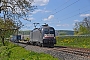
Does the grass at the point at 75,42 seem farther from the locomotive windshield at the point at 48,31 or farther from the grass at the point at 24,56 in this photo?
the grass at the point at 24,56

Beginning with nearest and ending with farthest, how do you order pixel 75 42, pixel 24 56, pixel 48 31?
pixel 24 56 < pixel 48 31 < pixel 75 42

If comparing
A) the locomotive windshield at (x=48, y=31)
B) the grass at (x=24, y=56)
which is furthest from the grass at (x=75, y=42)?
the grass at (x=24, y=56)

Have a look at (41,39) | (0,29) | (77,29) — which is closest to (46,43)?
(41,39)

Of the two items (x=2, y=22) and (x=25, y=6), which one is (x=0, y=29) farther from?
(x=25, y=6)

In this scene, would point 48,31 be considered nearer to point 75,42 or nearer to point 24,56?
point 24,56

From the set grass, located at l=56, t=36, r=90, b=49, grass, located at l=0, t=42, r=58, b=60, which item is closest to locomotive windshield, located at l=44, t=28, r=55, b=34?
grass, located at l=56, t=36, r=90, b=49

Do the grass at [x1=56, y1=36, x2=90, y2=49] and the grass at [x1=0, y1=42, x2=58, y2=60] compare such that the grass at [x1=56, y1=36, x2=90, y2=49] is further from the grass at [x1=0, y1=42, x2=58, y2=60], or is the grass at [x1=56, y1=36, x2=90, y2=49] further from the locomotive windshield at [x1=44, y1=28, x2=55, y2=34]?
the grass at [x1=0, y1=42, x2=58, y2=60]

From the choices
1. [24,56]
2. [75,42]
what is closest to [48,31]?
[24,56]

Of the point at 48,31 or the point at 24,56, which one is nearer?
the point at 24,56

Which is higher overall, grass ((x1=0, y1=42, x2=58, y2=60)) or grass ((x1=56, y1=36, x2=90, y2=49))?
grass ((x1=56, y1=36, x2=90, y2=49))

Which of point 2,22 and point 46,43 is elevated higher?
point 2,22

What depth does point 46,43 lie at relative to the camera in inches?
1524

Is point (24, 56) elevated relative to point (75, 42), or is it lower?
lower

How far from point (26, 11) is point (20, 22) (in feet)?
5.18
